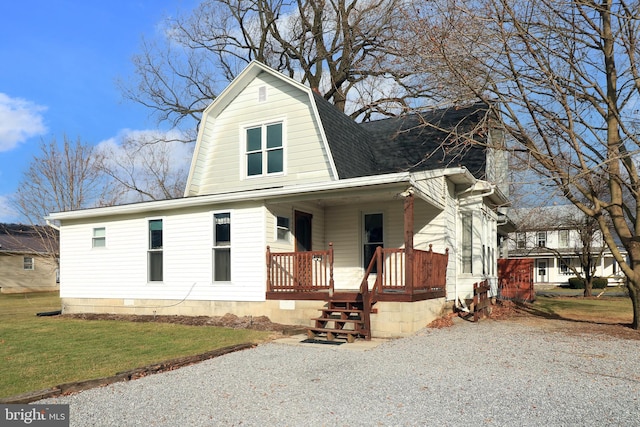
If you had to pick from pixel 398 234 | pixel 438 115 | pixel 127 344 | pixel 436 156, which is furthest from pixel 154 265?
pixel 438 115

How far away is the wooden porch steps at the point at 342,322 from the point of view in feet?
33.0

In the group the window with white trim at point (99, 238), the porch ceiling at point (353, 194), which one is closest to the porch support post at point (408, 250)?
the porch ceiling at point (353, 194)

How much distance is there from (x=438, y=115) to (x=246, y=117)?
622 centimetres

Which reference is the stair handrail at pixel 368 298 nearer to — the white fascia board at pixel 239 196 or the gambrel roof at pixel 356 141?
the white fascia board at pixel 239 196

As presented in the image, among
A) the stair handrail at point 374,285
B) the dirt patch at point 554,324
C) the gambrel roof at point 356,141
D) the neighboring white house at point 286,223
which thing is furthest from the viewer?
the gambrel roof at point 356,141

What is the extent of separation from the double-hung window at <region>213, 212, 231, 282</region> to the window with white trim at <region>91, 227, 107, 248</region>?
4220mm

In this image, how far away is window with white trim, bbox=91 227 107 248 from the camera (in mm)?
15189

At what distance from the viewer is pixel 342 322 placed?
1034cm

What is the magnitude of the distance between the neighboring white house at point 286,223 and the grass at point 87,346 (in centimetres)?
139

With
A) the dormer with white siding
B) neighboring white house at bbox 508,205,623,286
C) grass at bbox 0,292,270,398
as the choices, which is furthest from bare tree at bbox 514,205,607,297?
grass at bbox 0,292,270,398

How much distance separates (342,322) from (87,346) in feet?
16.1

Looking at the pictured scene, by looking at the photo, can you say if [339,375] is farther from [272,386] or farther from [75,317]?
[75,317]

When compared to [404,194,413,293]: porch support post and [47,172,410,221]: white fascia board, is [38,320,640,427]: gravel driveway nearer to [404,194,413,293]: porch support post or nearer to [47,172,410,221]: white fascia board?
[404,194,413,293]: porch support post

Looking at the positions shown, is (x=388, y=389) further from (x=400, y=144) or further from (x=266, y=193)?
(x=400, y=144)
